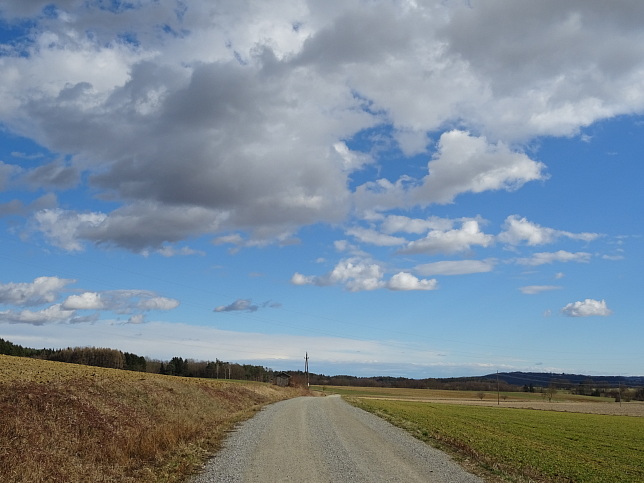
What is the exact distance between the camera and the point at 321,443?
1900 centimetres

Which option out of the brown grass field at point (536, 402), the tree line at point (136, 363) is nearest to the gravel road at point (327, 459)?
the brown grass field at point (536, 402)

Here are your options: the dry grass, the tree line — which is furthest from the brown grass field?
the dry grass

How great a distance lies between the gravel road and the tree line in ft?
373

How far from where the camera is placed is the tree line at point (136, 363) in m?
144

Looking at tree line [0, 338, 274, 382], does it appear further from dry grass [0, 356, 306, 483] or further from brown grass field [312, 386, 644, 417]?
dry grass [0, 356, 306, 483]

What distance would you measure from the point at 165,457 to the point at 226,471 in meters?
2.95

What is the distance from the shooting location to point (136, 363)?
152250mm

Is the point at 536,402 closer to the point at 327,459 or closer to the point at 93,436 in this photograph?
the point at 327,459

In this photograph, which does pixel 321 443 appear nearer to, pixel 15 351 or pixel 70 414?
pixel 70 414

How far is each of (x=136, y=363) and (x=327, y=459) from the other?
151228 mm

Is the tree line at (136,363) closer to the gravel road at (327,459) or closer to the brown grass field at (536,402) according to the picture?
the brown grass field at (536,402)

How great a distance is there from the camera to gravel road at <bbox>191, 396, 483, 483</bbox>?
42.0 feet

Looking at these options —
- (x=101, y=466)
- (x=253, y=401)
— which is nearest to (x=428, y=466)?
(x=101, y=466)

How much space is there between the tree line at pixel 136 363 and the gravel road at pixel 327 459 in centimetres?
11373
